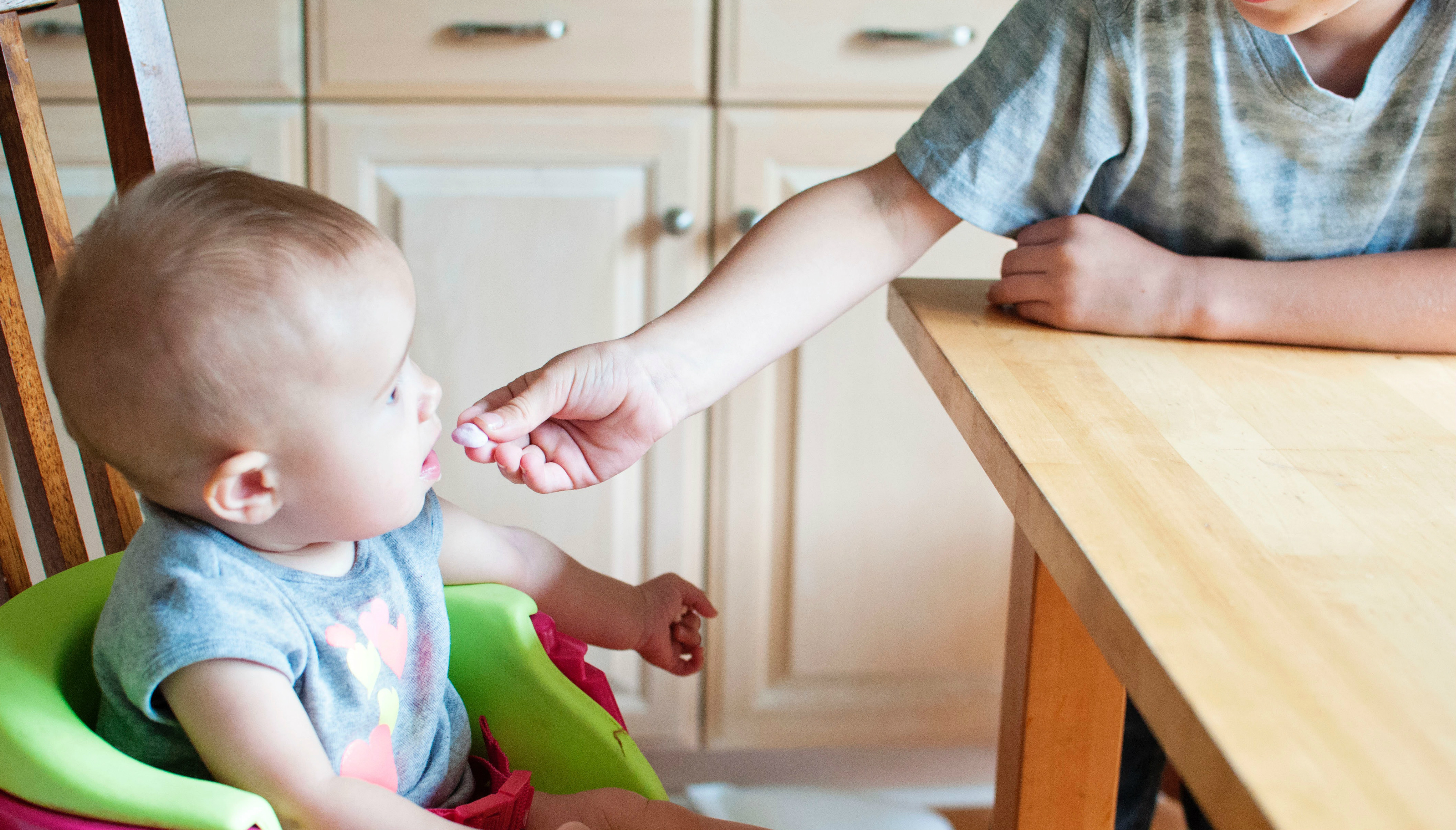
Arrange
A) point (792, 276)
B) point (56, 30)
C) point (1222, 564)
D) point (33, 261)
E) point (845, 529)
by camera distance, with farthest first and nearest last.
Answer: point (845, 529), point (56, 30), point (792, 276), point (33, 261), point (1222, 564)

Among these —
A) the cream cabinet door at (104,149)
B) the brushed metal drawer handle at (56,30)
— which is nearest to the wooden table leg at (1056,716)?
the cream cabinet door at (104,149)

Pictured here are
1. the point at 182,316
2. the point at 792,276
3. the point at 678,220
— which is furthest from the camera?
the point at 678,220

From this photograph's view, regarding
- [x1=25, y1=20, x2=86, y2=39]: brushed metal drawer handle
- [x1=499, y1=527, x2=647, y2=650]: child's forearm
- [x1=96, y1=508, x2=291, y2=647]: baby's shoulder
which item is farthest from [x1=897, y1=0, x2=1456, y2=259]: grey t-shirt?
[x1=25, y1=20, x2=86, y2=39]: brushed metal drawer handle

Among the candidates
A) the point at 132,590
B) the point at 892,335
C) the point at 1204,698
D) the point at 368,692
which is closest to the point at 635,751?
the point at 368,692

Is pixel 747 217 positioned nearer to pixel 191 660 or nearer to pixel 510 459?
pixel 510 459

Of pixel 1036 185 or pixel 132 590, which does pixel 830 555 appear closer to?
pixel 1036 185

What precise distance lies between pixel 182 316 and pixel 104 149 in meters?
0.84

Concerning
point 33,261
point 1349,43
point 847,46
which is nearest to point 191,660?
point 33,261

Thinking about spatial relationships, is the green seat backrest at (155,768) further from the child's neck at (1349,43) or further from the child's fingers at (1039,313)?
the child's neck at (1349,43)

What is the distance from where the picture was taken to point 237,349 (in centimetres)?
51

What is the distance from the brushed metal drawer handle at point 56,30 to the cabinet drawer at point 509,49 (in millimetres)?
221

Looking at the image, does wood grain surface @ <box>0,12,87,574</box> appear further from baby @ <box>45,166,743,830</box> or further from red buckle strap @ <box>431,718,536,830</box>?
red buckle strap @ <box>431,718,536,830</box>

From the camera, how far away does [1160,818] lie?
4.83 feet

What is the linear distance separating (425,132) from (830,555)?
664 mm
